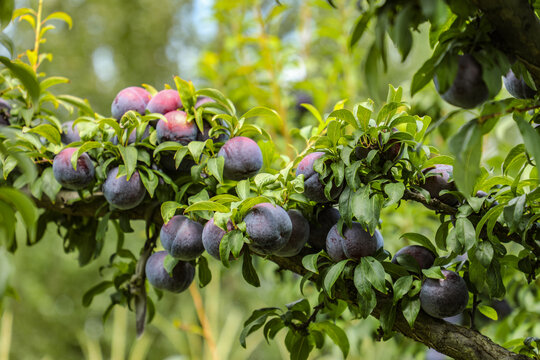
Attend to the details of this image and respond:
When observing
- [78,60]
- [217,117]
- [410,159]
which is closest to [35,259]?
[78,60]

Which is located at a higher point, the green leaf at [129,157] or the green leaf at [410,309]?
the green leaf at [129,157]

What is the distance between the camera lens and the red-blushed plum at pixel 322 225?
0.68 m

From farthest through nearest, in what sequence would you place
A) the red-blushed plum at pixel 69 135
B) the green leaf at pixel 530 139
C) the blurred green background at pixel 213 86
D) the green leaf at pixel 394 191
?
the blurred green background at pixel 213 86, the red-blushed plum at pixel 69 135, the green leaf at pixel 394 191, the green leaf at pixel 530 139

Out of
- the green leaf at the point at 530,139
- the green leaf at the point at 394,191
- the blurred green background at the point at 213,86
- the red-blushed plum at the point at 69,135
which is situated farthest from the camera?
the blurred green background at the point at 213,86

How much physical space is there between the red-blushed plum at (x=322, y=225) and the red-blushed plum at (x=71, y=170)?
1.06ft

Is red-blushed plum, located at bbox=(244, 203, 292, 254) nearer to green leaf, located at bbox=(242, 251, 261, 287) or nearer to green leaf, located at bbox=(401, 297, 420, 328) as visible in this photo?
green leaf, located at bbox=(242, 251, 261, 287)

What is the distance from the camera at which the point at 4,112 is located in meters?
0.81

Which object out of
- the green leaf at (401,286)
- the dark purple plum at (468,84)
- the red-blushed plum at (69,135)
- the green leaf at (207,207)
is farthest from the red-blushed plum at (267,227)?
the red-blushed plum at (69,135)

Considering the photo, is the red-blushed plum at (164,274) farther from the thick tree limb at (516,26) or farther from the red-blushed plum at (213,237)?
the thick tree limb at (516,26)

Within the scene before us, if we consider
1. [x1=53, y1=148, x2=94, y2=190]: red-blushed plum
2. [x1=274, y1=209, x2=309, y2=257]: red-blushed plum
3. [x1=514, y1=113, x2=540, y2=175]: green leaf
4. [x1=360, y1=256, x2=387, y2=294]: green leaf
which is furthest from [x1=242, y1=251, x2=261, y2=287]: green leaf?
[x1=514, y1=113, x2=540, y2=175]: green leaf

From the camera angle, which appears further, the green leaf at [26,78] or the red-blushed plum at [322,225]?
the red-blushed plum at [322,225]

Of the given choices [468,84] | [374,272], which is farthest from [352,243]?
[468,84]

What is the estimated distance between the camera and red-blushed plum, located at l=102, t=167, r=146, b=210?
671 millimetres

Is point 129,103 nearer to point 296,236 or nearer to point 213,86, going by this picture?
point 296,236
